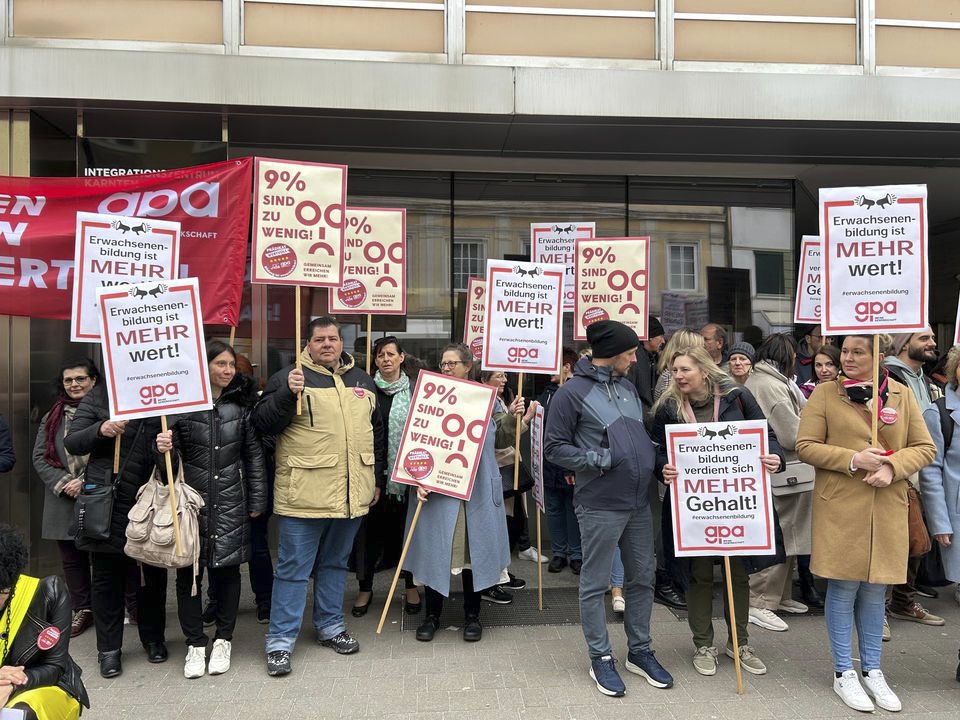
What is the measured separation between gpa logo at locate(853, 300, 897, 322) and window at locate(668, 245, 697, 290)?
15.2 feet

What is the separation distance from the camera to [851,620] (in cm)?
420

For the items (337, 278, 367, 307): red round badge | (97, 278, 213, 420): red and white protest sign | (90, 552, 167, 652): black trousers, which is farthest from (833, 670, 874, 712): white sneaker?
(337, 278, 367, 307): red round badge

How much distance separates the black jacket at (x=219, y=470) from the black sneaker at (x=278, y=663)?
62cm

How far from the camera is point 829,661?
4773 millimetres

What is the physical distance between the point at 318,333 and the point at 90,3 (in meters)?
4.43

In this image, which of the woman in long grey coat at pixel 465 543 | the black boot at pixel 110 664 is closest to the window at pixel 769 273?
the woman in long grey coat at pixel 465 543

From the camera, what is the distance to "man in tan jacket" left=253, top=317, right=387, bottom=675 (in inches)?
186

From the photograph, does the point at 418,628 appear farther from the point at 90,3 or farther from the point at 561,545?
the point at 90,3

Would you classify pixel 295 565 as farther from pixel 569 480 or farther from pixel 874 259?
pixel 874 259

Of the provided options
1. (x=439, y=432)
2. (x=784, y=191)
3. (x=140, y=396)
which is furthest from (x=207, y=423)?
(x=784, y=191)

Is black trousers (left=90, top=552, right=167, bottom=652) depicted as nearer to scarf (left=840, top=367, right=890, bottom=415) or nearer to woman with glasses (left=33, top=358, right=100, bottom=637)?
woman with glasses (left=33, top=358, right=100, bottom=637)

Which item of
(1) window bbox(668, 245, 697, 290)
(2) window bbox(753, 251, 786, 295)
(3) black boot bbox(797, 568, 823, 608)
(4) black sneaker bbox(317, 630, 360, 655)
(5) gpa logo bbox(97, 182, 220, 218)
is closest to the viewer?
(4) black sneaker bbox(317, 630, 360, 655)

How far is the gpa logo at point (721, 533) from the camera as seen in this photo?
171 inches

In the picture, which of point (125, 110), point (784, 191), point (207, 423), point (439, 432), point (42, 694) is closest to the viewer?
point (42, 694)
